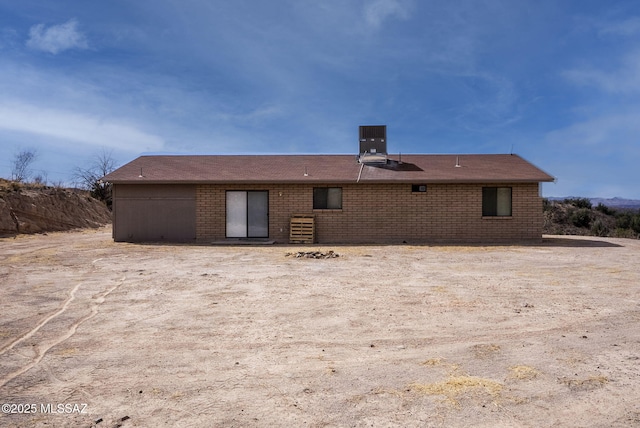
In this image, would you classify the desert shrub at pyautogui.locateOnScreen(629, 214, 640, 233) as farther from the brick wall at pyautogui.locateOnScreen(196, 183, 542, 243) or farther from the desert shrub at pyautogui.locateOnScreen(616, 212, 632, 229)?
the brick wall at pyautogui.locateOnScreen(196, 183, 542, 243)

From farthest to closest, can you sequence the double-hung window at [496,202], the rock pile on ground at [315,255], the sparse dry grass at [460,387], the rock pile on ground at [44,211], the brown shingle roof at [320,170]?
the rock pile on ground at [44,211] < the double-hung window at [496,202] < the brown shingle roof at [320,170] < the rock pile on ground at [315,255] < the sparse dry grass at [460,387]

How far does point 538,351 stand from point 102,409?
429 centimetres

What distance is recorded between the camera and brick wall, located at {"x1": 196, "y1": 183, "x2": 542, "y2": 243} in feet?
55.3

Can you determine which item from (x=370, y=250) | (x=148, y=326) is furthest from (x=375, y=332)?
(x=370, y=250)

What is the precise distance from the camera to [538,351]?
Answer: 4426mm

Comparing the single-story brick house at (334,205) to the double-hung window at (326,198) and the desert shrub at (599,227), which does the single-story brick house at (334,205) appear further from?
the desert shrub at (599,227)

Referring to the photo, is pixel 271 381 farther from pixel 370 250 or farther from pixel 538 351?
pixel 370 250

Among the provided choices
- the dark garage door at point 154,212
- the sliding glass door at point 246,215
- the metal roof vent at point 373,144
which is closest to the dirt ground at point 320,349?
the dark garage door at point 154,212

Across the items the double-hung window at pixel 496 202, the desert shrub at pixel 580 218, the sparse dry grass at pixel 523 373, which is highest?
the double-hung window at pixel 496 202

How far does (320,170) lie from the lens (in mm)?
17984

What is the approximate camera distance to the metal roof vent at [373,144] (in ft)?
63.0

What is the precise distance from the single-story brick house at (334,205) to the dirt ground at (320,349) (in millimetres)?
7697

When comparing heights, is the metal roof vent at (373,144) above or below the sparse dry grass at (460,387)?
above

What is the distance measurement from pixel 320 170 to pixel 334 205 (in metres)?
1.87
